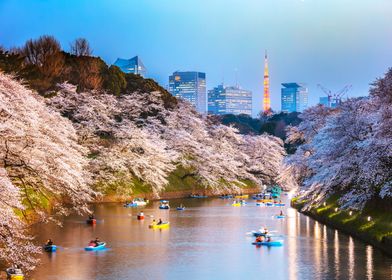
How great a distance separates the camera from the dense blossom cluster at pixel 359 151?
42844mm

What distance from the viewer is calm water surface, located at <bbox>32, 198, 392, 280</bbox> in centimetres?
3800

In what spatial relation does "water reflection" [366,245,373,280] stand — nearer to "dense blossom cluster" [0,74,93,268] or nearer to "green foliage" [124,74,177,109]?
"dense blossom cluster" [0,74,93,268]

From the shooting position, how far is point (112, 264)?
4066 centimetres

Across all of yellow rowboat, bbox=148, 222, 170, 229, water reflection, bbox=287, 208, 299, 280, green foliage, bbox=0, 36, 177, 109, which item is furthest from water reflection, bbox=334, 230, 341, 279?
green foliage, bbox=0, 36, 177, 109

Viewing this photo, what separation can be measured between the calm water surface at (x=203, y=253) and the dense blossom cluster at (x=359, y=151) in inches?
165

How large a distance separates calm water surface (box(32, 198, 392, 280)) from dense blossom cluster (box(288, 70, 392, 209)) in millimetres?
4195

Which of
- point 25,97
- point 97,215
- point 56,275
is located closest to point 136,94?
point 97,215

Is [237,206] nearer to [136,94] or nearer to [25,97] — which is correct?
[136,94]

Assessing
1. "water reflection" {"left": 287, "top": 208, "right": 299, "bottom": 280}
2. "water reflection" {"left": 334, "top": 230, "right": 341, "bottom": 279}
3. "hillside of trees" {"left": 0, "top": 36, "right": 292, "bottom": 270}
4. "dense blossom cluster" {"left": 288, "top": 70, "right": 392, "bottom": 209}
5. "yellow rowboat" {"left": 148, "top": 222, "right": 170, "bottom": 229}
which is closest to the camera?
"water reflection" {"left": 334, "top": 230, "right": 341, "bottom": 279}

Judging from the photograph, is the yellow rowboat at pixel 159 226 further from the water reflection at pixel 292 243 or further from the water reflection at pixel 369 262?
the water reflection at pixel 369 262

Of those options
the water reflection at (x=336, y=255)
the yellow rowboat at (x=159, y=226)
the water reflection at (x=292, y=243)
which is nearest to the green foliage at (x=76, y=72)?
the yellow rowboat at (x=159, y=226)

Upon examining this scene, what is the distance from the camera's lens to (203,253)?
45.8 m

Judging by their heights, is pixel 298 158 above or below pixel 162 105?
below

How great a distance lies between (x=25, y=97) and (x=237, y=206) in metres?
45.9
